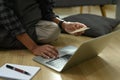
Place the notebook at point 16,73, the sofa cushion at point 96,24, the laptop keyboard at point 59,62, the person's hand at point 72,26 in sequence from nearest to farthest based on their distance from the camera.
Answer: the notebook at point 16,73 → the laptop keyboard at point 59,62 → the person's hand at point 72,26 → the sofa cushion at point 96,24

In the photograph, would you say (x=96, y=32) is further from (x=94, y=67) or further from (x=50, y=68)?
(x=50, y=68)

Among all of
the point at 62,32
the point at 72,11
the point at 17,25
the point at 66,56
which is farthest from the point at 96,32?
the point at 72,11

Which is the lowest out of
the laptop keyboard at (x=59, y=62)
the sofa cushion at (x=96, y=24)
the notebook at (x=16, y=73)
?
the sofa cushion at (x=96, y=24)

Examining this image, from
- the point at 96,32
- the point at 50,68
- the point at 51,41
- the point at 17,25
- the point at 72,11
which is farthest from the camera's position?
the point at 72,11

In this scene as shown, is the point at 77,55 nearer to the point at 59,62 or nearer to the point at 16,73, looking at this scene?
the point at 59,62

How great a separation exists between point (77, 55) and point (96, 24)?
67 centimetres

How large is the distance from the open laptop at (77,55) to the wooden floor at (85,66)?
0.02 meters

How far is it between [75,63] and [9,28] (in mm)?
389

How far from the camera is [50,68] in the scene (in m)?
1.05

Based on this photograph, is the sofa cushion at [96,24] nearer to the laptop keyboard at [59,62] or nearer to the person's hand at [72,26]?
the person's hand at [72,26]

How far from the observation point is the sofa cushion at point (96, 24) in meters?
1.51

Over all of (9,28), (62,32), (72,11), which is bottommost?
(72,11)

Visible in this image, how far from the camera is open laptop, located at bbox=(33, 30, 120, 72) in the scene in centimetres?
95

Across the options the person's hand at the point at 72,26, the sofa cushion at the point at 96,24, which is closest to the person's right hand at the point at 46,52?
the person's hand at the point at 72,26
